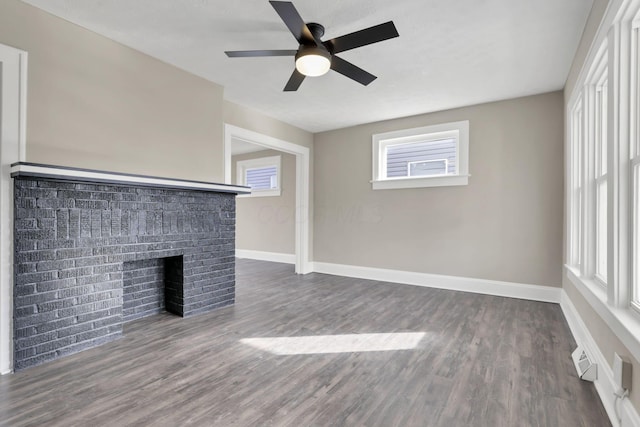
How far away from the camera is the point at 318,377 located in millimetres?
2107

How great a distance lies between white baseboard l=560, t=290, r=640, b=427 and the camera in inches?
58.3

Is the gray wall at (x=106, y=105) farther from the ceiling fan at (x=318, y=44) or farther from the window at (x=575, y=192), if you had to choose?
the window at (x=575, y=192)

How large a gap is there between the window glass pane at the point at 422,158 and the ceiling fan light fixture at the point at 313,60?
282cm

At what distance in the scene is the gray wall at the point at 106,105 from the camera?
2361 mm

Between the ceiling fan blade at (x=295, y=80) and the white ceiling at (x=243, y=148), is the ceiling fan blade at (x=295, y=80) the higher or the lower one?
the lower one

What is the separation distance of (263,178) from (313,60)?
5047 millimetres

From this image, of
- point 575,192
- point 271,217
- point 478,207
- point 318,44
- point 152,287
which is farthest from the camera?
point 271,217

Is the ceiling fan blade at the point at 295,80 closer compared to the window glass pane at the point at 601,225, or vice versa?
the window glass pane at the point at 601,225

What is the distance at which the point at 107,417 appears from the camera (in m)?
1.67

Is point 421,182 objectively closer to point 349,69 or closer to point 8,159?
point 349,69

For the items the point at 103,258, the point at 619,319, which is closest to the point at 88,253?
the point at 103,258

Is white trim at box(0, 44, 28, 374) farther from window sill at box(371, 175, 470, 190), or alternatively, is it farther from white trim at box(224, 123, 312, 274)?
window sill at box(371, 175, 470, 190)

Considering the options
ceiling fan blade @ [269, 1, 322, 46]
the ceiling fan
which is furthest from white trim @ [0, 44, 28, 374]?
ceiling fan blade @ [269, 1, 322, 46]

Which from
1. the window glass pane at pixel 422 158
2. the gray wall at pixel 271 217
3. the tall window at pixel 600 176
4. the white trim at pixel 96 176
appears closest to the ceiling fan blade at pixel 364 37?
the tall window at pixel 600 176
